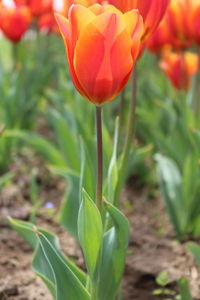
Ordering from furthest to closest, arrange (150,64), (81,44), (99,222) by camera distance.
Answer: (150,64) → (99,222) → (81,44)

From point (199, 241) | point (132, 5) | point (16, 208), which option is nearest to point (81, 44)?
point (132, 5)

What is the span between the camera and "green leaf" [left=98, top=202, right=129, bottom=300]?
1.25 metres

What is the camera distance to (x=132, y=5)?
1219 millimetres

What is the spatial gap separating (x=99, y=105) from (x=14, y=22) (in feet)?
4.72

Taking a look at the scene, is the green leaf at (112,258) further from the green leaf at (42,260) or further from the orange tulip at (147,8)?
the orange tulip at (147,8)

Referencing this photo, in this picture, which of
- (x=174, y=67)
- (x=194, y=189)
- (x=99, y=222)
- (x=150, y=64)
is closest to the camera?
(x=99, y=222)

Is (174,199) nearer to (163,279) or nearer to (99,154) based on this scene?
(163,279)

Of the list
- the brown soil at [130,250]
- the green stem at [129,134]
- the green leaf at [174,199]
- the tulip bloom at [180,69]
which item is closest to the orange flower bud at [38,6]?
the tulip bloom at [180,69]

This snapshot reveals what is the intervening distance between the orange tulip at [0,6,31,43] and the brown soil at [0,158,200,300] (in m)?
0.63

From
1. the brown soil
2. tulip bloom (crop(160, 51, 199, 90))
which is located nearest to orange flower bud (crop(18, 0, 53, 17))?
tulip bloom (crop(160, 51, 199, 90))

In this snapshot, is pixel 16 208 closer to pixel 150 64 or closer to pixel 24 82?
pixel 24 82

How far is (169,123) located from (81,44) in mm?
1693

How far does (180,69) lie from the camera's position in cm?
255

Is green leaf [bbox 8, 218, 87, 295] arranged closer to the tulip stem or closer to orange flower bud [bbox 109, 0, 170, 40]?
the tulip stem
